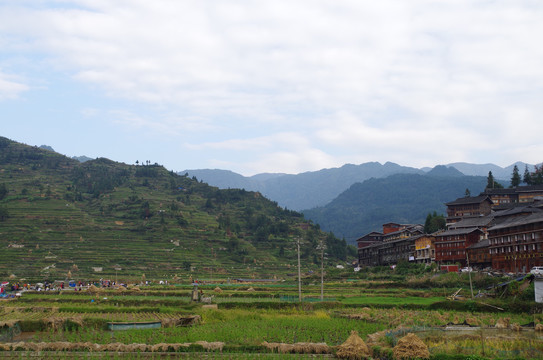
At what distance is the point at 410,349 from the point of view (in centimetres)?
2361

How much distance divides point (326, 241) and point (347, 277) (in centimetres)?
4521

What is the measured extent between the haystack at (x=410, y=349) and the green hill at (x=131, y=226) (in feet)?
201

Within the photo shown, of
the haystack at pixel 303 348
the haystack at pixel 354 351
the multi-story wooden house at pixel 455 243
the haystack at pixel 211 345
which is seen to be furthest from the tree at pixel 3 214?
the haystack at pixel 354 351

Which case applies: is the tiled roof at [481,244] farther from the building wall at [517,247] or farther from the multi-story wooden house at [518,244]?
the building wall at [517,247]

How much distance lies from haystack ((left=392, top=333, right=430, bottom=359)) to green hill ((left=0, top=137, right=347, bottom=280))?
201 feet

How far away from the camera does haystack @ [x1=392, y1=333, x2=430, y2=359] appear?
2331 cm

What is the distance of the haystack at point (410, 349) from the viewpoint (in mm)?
23312

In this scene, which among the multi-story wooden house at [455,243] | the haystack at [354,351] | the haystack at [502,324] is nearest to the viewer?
the haystack at [354,351]

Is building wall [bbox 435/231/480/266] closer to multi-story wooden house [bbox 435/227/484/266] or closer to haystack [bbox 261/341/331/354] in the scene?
multi-story wooden house [bbox 435/227/484/266]

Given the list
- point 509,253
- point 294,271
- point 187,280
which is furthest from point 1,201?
point 509,253

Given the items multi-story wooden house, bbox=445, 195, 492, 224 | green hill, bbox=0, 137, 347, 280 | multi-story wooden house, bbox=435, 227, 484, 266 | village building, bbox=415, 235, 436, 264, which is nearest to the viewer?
multi-story wooden house, bbox=435, 227, 484, 266

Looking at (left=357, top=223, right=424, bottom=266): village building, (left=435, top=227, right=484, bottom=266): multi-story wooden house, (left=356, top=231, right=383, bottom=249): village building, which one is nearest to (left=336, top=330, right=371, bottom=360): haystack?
(left=435, top=227, right=484, bottom=266): multi-story wooden house

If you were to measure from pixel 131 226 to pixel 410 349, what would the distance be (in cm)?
10158

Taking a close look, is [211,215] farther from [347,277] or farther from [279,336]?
[279,336]
